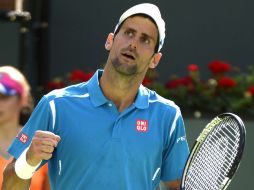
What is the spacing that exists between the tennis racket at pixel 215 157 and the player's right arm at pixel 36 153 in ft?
2.13

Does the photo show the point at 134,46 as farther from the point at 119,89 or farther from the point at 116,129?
the point at 116,129

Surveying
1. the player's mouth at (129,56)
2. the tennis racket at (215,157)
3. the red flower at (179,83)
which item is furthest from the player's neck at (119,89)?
the red flower at (179,83)

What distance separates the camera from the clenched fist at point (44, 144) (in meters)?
3.91

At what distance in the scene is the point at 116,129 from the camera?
169 inches

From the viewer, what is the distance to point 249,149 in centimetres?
744

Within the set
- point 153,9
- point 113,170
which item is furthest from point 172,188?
point 153,9

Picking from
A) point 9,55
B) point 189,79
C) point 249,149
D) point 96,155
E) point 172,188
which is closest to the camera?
point 96,155

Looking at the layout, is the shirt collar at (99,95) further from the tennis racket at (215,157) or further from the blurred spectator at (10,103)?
the blurred spectator at (10,103)

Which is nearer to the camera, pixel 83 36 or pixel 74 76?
pixel 74 76

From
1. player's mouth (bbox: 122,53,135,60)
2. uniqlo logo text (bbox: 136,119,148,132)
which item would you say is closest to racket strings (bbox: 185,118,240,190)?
uniqlo logo text (bbox: 136,119,148,132)

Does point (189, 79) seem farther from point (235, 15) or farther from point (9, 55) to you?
point (9, 55)

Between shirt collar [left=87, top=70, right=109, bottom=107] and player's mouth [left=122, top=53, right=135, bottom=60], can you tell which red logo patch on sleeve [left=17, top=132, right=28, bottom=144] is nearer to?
shirt collar [left=87, top=70, right=109, bottom=107]

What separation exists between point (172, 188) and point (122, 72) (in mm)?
648

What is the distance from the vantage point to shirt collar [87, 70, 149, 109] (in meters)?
4.34
